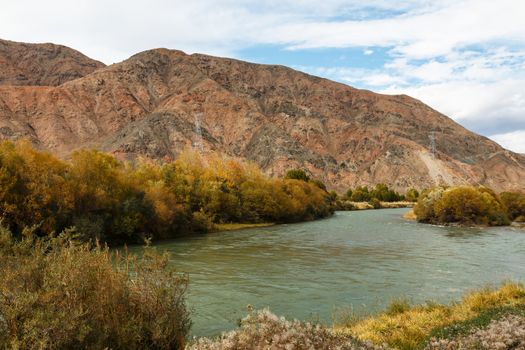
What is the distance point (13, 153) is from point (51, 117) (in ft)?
419

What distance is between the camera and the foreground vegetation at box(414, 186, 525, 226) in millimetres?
56875

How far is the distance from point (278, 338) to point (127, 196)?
4142cm

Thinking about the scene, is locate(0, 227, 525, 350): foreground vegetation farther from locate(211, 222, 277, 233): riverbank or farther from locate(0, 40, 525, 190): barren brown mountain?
locate(0, 40, 525, 190): barren brown mountain

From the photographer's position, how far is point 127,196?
1793 inches

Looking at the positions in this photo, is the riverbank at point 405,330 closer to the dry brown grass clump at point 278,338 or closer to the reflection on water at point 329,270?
the dry brown grass clump at point 278,338

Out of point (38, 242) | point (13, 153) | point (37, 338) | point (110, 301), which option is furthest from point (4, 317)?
point (13, 153)

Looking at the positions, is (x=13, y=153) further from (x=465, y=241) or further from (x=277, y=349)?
(x=465, y=241)

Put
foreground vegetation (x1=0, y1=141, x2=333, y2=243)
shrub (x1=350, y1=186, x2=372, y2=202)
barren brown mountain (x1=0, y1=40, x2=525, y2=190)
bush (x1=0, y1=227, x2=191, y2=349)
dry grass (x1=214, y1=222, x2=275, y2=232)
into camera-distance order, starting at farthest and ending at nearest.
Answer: barren brown mountain (x1=0, y1=40, x2=525, y2=190) → shrub (x1=350, y1=186, x2=372, y2=202) → dry grass (x1=214, y1=222, x2=275, y2=232) → foreground vegetation (x1=0, y1=141, x2=333, y2=243) → bush (x1=0, y1=227, x2=191, y2=349)

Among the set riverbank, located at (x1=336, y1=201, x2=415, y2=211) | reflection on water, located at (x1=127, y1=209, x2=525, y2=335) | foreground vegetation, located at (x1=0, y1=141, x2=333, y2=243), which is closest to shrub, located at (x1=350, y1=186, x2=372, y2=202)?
riverbank, located at (x1=336, y1=201, x2=415, y2=211)

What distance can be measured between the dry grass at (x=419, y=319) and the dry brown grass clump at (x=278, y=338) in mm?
3013

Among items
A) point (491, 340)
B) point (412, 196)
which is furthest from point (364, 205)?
point (491, 340)

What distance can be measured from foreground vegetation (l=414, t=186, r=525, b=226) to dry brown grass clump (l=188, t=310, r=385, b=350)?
181ft

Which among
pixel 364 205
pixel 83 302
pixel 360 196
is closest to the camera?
pixel 83 302

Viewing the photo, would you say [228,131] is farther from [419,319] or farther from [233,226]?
[419,319]
